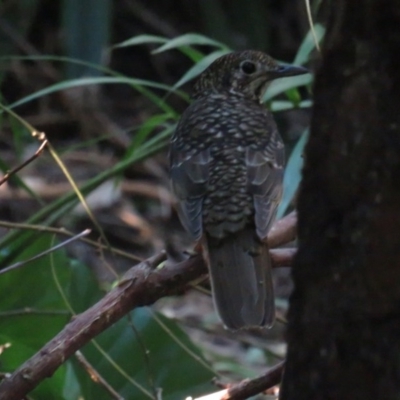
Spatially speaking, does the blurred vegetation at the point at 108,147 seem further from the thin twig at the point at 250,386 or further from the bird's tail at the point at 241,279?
the thin twig at the point at 250,386

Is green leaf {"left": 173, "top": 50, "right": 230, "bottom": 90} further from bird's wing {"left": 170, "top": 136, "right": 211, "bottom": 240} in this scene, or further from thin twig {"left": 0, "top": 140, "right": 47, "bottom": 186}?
thin twig {"left": 0, "top": 140, "right": 47, "bottom": 186}

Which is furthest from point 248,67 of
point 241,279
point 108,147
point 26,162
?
point 108,147

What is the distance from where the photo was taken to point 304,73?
334cm

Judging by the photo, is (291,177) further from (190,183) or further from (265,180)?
(190,183)

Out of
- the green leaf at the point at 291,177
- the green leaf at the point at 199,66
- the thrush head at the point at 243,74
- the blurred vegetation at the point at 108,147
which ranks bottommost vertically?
the blurred vegetation at the point at 108,147

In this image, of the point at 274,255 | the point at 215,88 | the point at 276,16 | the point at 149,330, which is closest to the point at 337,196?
the point at 274,255

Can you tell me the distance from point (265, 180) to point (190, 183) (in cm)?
22

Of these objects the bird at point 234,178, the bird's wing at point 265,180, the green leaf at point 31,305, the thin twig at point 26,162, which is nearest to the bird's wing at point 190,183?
the bird at point 234,178

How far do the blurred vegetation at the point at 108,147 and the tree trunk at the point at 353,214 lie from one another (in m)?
1.10

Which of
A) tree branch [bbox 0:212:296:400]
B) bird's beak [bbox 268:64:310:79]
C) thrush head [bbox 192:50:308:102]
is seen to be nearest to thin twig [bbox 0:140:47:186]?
tree branch [bbox 0:212:296:400]

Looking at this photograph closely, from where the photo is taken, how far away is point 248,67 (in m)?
3.57

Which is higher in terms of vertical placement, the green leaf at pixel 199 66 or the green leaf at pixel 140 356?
the green leaf at pixel 199 66

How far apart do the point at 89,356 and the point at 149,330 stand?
0.60 feet

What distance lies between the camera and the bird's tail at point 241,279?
2639 millimetres
